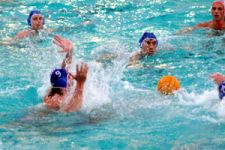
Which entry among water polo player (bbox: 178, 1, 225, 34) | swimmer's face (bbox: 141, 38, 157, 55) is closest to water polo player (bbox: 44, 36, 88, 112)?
swimmer's face (bbox: 141, 38, 157, 55)

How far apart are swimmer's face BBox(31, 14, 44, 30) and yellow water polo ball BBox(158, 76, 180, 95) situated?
13.2 ft

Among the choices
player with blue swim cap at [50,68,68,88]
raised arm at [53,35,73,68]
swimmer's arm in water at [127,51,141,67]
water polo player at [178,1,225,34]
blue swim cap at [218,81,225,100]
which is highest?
water polo player at [178,1,225,34]

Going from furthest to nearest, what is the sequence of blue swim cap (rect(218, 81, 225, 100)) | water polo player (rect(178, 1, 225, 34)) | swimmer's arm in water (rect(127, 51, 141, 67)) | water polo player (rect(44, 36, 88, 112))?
water polo player (rect(178, 1, 225, 34)), swimmer's arm in water (rect(127, 51, 141, 67)), blue swim cap (rect(218, 81, 225, 100)), water polo player (rect(44, 36, 88, 112))

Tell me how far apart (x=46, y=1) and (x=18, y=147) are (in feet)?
26.9

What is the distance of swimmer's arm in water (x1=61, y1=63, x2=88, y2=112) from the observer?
230 inches

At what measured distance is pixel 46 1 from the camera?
13320mm

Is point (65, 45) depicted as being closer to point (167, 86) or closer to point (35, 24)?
point (167, 86)

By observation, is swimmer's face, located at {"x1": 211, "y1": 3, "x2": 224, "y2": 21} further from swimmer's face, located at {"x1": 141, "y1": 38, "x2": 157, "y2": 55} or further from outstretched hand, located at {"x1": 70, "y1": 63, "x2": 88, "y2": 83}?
outstretched hand, located at {"x1": 70, "y1": 63, "x2": 88, "y2": 83}

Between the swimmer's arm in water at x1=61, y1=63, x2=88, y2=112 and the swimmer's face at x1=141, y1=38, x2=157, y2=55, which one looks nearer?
the swimmer's arm in water at x1=61, y1=63, x2=88, y2=112

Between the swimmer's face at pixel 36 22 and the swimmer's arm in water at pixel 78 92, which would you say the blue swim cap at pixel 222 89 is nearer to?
the swimmer's arm in water at pixel 78 92

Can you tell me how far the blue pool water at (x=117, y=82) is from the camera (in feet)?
19.3

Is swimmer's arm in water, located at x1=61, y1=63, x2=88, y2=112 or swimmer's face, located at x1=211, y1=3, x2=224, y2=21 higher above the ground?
swimmer's face, located at x1=211, y1=3, x2=224, y2=21

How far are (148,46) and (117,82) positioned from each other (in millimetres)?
1436

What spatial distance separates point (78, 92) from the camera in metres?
6.09
